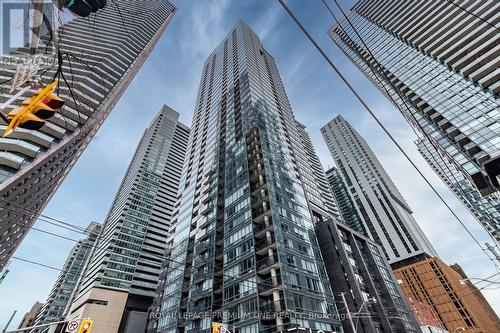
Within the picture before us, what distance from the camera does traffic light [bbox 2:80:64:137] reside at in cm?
387

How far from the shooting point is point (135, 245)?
81812 mm

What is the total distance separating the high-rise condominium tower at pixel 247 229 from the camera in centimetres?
3153

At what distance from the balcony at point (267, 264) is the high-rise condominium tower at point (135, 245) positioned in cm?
2369

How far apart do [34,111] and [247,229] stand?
3670 cm

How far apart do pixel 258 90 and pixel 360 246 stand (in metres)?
46.5

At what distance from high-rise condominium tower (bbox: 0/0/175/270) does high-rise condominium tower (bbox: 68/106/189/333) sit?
22433mm

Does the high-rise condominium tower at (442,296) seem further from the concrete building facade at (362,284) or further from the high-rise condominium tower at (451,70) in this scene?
the high-rise condominium tower at (451,70)

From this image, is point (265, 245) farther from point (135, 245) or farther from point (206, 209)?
point (135, 245)

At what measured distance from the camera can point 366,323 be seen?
37281 mm

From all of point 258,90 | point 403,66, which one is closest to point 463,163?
point 403,66

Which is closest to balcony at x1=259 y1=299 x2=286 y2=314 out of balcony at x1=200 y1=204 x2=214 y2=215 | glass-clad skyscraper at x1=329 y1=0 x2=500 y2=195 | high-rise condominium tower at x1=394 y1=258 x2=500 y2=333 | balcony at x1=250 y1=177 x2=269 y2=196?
balcony at x1=250 y1=177 x2=269 y2=196

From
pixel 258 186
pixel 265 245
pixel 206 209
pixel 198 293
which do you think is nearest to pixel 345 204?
pixel 206 209

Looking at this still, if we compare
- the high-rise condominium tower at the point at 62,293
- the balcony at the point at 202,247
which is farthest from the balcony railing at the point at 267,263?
the high-rise condominium tower at the point at 62,293

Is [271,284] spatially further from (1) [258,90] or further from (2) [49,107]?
(1) [258,90]
